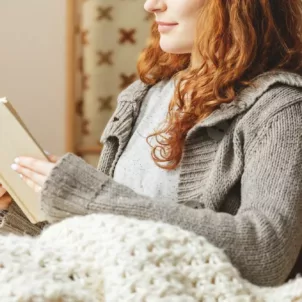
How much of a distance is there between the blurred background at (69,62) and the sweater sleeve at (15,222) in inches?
37.3

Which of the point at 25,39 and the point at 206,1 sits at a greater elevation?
the point at 206,1

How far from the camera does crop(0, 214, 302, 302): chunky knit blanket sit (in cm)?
56

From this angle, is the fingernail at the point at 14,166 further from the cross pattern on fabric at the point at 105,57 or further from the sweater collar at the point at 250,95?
the cross pattern on fabric at the point at 105,57

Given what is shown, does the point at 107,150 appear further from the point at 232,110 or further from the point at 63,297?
the point at 63,297

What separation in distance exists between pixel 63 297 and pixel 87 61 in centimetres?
135

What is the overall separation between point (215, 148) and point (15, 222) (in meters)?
0.33

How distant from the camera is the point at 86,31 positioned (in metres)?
1.80

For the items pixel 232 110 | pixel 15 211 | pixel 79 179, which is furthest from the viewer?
pixel 15 211

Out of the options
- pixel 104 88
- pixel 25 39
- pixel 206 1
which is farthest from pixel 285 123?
pixel 25 39

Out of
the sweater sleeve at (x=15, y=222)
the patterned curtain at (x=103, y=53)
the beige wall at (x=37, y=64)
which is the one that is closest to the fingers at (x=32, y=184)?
the sweater sleeve at (x=15, y=222)

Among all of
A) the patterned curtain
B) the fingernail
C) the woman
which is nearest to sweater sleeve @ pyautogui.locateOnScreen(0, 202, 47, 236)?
the woman

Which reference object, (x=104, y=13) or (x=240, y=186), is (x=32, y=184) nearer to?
(x=240, y=186)

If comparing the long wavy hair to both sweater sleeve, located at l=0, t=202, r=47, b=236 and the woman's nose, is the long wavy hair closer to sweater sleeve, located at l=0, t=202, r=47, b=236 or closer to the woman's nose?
the woman's nose

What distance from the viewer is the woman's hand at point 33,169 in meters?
0.75
